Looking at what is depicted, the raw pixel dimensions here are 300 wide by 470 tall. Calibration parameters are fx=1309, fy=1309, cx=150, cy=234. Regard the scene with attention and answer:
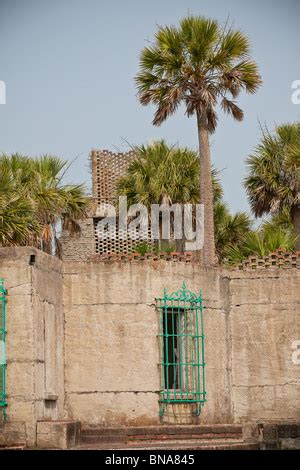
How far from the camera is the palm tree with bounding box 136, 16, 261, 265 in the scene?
2983 centimetres

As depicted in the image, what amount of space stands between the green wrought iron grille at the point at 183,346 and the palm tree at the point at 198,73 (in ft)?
21.2

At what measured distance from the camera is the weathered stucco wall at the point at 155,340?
22438 millimetres

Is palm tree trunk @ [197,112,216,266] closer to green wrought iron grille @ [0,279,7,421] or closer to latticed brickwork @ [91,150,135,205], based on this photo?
green wrought iron grille @ [0,279,7,421]

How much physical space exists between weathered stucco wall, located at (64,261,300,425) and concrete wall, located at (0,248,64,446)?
1168mm

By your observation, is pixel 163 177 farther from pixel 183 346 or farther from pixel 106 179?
pixel 183 346

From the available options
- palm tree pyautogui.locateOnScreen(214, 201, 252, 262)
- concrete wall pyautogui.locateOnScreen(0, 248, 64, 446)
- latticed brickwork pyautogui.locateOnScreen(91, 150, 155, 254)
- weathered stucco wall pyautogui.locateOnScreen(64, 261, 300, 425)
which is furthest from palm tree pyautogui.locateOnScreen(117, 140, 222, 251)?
concrete wall pyautogui.locateOnScreen(0, 248, 64, 446)

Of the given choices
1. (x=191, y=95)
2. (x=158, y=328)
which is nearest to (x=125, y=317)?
(x=158, y=328)

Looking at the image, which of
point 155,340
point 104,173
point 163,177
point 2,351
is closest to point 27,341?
point 2,351

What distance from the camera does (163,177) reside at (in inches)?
1313

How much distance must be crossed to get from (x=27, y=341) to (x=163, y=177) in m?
13.4

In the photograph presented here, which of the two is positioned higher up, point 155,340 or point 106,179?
point 106,179

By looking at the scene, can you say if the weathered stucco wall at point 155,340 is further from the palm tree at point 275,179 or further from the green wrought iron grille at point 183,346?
the palm tree at point 275,179

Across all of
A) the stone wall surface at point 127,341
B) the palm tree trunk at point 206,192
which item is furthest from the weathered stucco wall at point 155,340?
the palm tree trunk at point 206,192

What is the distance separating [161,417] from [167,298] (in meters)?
2.06
